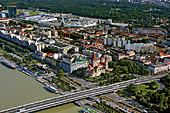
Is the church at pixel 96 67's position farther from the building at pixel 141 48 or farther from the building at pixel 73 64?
the building at pixel 141 48

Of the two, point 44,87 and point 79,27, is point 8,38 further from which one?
point 44,87

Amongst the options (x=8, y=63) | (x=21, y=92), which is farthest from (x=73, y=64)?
(x=8, y=63)

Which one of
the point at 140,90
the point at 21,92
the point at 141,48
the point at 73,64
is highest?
the point at 73,64

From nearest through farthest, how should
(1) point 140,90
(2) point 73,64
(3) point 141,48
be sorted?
(1) point 140,90
(2) point 73,64
(3) point 141,48

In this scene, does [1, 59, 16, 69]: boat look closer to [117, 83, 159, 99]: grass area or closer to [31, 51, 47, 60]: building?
[31, 51, 47, 60]: building

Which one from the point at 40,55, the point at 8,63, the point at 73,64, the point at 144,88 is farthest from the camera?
the point at 40,55

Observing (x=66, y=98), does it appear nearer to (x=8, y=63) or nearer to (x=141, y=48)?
(x=8, y=63)

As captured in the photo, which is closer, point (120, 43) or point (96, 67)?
point (96, 67)

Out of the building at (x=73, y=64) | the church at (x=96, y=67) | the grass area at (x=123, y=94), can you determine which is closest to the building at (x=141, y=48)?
the church at (x=96, y=67)

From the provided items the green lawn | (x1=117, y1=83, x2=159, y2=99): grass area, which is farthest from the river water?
the green lawn

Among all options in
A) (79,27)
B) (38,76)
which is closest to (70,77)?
(38,76)
